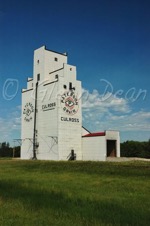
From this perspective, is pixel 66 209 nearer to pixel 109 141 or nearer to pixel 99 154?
pixel 99 154

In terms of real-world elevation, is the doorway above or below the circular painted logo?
below

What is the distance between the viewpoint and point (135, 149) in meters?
54.7

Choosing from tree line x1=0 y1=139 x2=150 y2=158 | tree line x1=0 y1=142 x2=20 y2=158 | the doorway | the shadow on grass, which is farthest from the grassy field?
tree line x1=0 y1=142 x2=20 y2=158

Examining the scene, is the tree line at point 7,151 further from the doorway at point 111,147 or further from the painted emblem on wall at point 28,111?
the doorway at point 111,147

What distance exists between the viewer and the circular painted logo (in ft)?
137

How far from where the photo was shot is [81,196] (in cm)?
904

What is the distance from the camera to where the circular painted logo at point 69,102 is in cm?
4175

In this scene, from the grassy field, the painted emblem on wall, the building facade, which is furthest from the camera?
the painted emblem on wall

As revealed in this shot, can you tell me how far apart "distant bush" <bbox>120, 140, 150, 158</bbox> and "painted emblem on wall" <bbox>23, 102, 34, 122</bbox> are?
17546mm

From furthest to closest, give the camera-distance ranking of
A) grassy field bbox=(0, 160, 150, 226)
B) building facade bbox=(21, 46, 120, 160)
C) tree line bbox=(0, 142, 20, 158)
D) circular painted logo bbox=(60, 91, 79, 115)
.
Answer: tree line bbox=(0, 142, 20, 158) → circular painted logo bbox=(60, 91, 79, 115) → building facade bbox=(21, 46, 120, 160) → grassy field bbox=(0, 160, 150, 226)

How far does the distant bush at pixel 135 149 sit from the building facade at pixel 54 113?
1204cm

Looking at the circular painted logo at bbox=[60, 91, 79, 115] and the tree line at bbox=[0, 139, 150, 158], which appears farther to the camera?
the tree line at bbox=[0, 139, 150, 158]

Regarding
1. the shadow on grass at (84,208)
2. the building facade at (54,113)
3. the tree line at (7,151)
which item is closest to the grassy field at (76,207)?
the shadow on grass at (84,208)

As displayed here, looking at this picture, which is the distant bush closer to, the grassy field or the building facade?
the building facade
